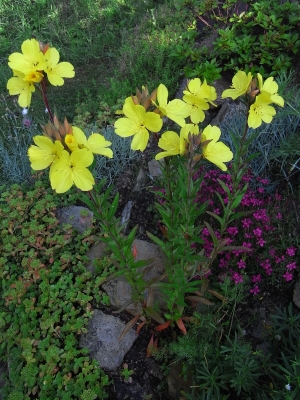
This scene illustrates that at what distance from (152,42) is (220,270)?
294 cm

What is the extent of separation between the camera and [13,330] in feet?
8.18

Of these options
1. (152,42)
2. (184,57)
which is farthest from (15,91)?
(152,42)

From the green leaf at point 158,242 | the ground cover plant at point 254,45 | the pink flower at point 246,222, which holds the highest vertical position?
the ground cover plant at point 254,45

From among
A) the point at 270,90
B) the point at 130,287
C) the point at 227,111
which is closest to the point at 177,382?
the point at 130,287

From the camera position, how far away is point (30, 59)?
5.11 ft

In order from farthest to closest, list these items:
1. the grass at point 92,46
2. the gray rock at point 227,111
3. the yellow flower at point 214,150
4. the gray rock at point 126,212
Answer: the grass at point 92,46, the gray rock at point 227,111, the gray rock at point 126,212, the yellow flower at point 214,150

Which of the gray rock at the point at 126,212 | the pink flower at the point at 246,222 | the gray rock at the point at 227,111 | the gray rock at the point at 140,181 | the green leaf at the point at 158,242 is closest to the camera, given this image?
the green leaf at the point at 158,242

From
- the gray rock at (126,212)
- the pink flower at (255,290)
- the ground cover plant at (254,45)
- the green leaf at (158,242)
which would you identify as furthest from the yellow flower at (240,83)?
the ground cover plant at (254,45)

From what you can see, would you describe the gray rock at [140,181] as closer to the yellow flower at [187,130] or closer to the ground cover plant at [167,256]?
the ground cover plant at [167,256]

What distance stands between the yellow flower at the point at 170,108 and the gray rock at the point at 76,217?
1.54 m

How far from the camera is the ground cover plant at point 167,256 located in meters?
1.51

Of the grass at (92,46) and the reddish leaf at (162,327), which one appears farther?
the grass at (92,46)

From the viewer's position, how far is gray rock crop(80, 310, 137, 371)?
2.35 m

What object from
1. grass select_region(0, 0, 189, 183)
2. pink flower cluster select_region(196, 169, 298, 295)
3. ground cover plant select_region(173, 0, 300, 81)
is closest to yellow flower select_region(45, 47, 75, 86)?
pink flower cluster select_region(196, 169, 298, 295)
